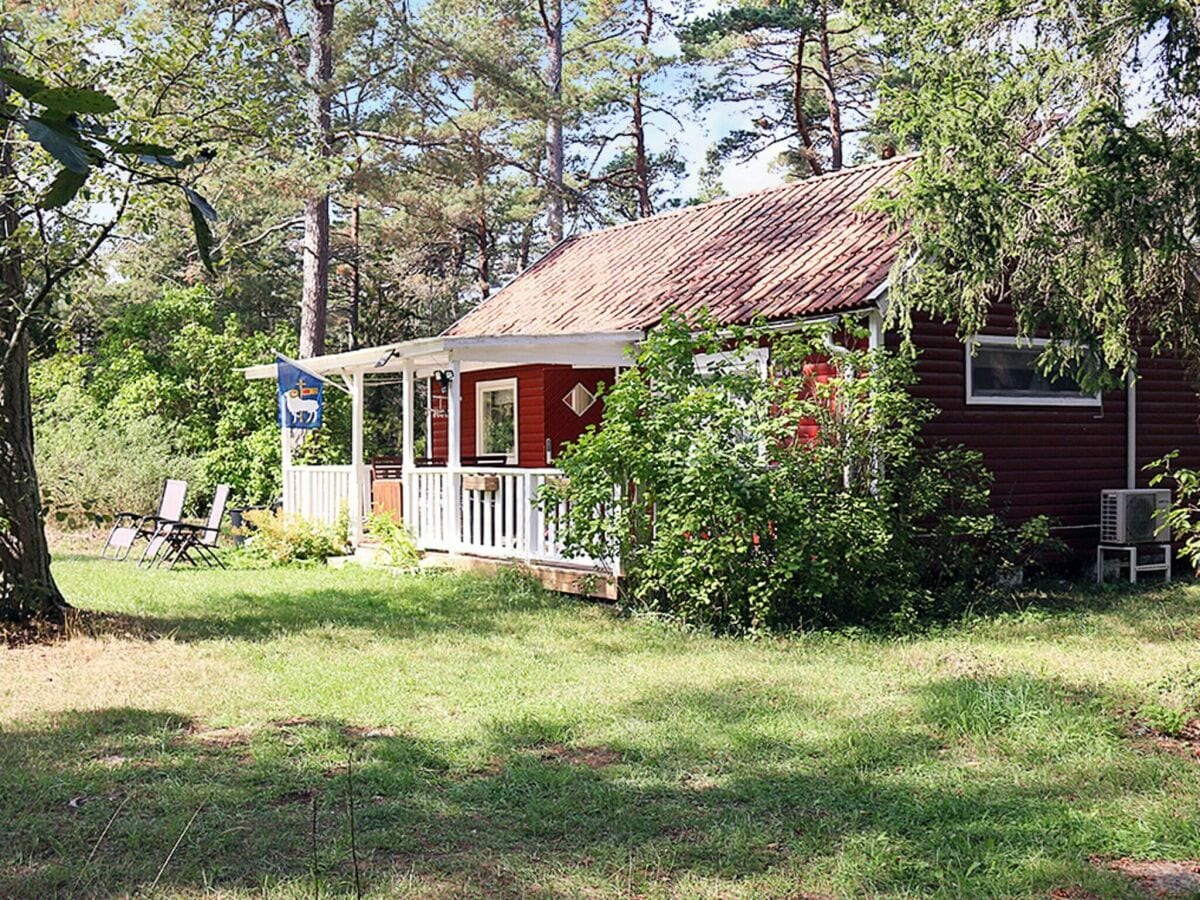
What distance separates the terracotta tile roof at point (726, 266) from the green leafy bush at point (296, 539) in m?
3.50

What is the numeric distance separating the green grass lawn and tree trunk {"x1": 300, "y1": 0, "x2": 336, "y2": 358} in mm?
12814

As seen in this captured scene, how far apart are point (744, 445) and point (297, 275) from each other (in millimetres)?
27482

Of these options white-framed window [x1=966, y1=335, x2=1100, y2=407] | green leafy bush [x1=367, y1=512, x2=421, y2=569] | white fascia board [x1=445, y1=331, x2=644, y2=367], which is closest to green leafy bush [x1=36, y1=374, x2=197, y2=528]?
green leafy bush [x1=367, y1=512, x2=421, y2=569]

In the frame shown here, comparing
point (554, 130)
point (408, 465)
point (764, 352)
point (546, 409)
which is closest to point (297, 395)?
point (408, 465)

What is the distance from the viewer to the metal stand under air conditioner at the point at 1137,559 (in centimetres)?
1247

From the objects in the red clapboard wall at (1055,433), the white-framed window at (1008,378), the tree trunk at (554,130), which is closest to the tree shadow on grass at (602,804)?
the red clapboard wall at (1055,433)

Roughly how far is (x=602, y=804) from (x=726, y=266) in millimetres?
9433

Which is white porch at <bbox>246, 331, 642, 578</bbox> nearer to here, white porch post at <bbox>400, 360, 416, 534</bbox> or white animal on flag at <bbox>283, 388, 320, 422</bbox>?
white porch post at <bbox>400, 360, 416, 534</bbox>

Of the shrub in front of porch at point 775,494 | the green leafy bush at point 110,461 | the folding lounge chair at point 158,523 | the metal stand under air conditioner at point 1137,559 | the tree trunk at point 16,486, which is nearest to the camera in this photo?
the tree trunk at point 16,486

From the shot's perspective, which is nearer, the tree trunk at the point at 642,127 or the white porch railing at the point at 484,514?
the white porch railing at the point at 484,514

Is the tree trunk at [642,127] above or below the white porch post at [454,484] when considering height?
above

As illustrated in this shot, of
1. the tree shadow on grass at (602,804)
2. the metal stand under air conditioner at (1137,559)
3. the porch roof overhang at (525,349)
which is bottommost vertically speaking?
the tree shadow on grass at (602,804)

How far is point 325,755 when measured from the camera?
5828 mm

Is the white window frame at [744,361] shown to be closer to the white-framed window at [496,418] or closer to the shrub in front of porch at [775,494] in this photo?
the shrub in front of porch at [775,494]
